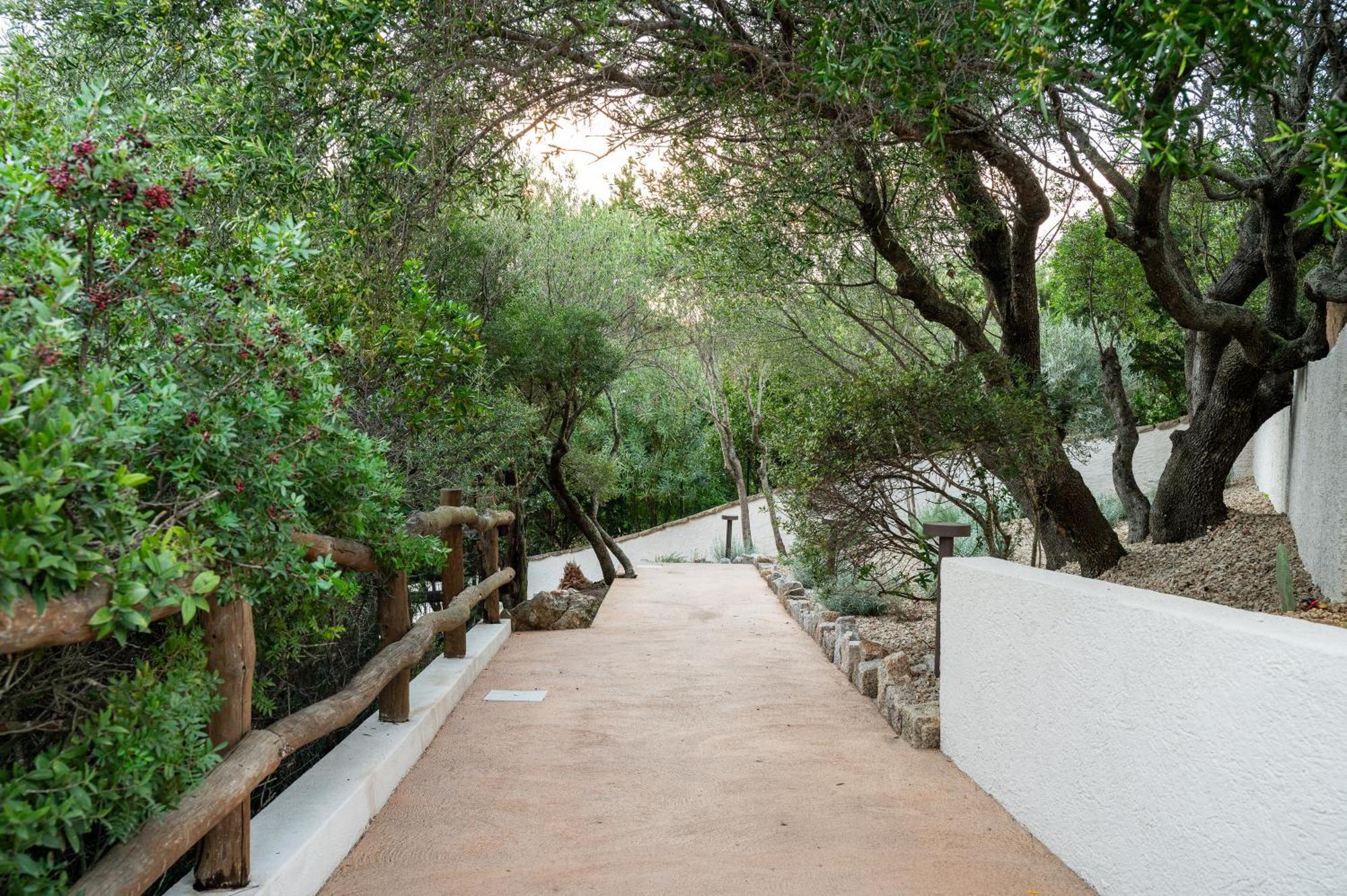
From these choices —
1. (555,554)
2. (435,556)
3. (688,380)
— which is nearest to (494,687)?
(435,556)

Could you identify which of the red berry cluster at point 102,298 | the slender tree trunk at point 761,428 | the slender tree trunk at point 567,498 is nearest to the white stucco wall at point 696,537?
the slender tree trunk at point 761,428

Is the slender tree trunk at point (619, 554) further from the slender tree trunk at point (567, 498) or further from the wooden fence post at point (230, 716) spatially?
the wooden fence post at point (230, 716)

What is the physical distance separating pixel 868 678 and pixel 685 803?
8.37 ft

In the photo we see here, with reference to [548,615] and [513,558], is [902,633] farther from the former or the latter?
[513,558]

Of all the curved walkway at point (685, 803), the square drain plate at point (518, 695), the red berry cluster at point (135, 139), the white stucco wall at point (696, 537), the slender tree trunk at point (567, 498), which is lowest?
the curved walkway at point (685, 803)

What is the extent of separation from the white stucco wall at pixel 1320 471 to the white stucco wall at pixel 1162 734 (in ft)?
8.34

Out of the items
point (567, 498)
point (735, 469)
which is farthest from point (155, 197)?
point (735, 469)

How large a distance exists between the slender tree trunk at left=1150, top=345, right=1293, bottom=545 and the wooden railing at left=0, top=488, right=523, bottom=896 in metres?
7.35

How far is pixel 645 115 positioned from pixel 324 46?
279cm

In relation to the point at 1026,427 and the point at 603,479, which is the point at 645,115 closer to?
the point at 1026,427

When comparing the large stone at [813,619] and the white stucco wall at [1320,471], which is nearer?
the white stucco wall at [1320,471]

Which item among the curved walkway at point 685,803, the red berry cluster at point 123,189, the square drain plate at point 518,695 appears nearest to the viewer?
the red berry cluster at point 123,189

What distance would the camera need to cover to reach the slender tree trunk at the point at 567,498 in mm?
11977

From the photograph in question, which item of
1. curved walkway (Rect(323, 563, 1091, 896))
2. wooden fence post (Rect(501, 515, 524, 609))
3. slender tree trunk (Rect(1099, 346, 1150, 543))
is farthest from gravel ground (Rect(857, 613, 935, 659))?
wooden fence post (Rect(501, 515, 524, 609))
